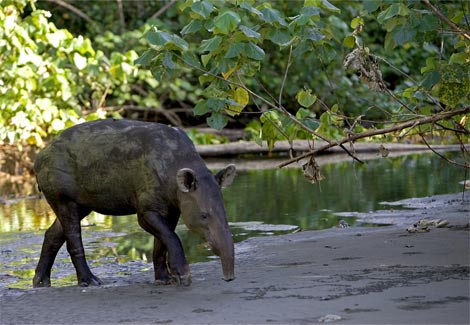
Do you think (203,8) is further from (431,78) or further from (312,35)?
(431,78)

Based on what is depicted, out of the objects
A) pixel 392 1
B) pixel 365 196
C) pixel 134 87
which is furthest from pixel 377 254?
pixel 134 87

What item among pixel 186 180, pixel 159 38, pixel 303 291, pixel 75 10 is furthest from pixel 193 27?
pixel 75 10

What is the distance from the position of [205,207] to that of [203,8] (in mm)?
1659

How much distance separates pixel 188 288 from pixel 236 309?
1010 millimetres

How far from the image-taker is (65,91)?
1723 cm

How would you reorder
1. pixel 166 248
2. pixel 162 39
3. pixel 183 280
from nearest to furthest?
pixel 183 280, pixel 166 248, pixel 162 39

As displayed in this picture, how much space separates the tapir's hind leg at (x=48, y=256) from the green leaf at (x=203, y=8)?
6.52 feet

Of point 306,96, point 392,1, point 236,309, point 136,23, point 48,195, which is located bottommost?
point 236,309

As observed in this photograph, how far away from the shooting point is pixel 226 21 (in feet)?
25.6

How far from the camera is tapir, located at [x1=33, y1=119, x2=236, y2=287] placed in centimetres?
730

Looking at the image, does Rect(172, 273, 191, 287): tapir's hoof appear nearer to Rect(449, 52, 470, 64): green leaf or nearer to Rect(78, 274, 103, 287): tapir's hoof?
Rect(78, 274, 103, 287): tapir's hoof

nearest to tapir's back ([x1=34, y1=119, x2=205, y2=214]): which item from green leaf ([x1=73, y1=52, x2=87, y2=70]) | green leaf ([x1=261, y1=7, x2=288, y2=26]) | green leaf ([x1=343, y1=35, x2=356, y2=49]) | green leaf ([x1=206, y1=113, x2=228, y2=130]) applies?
green leaf ([x1=206, y1=113, x2=228, y2=130])

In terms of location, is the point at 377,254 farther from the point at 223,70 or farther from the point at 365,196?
the point at 365,196

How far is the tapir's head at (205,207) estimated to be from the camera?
23.3ft
